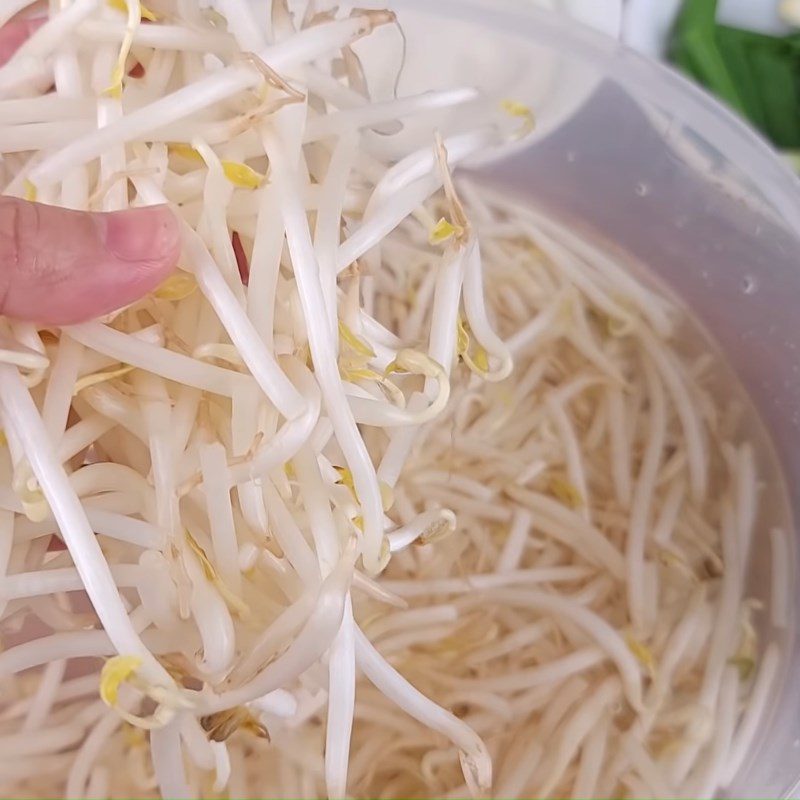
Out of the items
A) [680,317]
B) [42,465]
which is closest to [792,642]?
[680,317]

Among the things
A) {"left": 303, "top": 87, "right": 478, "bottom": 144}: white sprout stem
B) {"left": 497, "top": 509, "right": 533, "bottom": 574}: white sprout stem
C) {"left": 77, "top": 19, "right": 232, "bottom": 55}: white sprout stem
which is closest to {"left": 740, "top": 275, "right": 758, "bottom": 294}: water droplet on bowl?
{"left": 497, "top": 509, "right": 533, "bottom": 574}: white sprout stem

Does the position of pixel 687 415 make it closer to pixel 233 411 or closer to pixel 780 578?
pixel 780 578

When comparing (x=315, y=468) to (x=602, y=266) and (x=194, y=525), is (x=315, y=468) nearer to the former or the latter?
(x=194, y=525)

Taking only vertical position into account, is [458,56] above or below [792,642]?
above

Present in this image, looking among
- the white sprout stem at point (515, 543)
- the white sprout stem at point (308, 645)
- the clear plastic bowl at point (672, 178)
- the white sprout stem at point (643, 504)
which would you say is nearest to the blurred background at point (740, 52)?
the clear plastic bowl at point (672, 178)

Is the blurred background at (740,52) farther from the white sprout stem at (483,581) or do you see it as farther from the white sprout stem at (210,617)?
the white sprout stem at (210,617)
